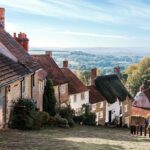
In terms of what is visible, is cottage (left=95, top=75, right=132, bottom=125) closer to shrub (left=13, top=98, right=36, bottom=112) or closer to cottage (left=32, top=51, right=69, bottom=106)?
cottage (left=32, top=51, right=69, bottom=106)

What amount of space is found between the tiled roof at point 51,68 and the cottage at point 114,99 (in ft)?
46.2

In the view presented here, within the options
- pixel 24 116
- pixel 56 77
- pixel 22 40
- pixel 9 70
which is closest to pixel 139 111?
pixel 56 77

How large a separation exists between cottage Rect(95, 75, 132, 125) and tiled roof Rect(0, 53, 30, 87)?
3280 centimetres

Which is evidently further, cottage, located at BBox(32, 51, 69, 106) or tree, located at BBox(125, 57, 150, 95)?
tree, located at BBox(125, 57, 150, 95)

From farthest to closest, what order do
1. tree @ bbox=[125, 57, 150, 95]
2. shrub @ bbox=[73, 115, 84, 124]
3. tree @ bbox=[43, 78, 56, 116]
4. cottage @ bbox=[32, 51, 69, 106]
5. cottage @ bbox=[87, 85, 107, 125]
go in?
tree @ bbox=[125, 57, 150, 95] → cottage @ bbox=[87, 85, 107, 125] → cottage @ bbox=[32, 51, 69, 106] → shrub @ bbox=[73, 115, 84, 124] → tree @ bbox=[43, 78, 56, 116]

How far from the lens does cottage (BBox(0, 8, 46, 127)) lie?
25.0 meters

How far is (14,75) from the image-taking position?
25.5m

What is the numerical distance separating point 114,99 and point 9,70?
124ft

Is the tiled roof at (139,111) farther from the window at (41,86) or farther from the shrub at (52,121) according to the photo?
the shrub at (52,121)

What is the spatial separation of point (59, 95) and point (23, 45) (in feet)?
27.8

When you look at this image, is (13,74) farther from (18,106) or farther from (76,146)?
(76,146)

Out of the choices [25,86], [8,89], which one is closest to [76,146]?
[8,89]

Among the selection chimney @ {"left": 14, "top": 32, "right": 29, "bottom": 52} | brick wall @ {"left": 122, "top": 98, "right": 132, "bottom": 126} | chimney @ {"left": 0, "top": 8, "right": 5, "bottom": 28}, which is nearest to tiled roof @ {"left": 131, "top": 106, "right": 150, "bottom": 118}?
brick wall @ {"left": 122, "top": 98, "right": 132, "bottom": 126}

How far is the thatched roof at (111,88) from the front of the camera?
Result: 6128 centimetres
